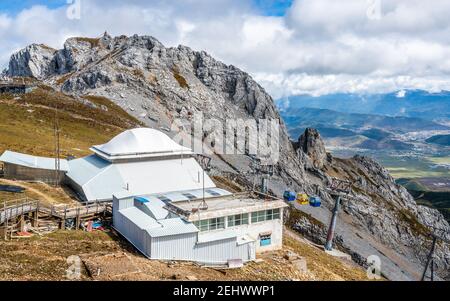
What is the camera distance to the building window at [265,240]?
41.3 metres

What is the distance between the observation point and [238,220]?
131ft

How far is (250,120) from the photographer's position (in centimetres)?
16225

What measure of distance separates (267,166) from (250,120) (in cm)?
4342

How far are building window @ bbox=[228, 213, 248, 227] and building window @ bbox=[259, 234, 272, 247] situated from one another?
2.47 meters

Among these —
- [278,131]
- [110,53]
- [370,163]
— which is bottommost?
[370,163]

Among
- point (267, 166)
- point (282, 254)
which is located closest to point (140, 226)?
point (282, 254)

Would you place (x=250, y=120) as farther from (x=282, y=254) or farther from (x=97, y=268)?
(x=97, y=268)

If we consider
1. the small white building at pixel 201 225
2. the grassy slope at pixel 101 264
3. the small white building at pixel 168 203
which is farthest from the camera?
the small white building at pixel 168 203

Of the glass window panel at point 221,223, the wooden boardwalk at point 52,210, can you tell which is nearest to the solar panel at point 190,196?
the glass window panel at point 221,223

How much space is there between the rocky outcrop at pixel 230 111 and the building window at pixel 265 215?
5787 centimetres

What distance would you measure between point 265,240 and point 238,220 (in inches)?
156

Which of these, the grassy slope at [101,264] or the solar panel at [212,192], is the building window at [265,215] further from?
the solar panel at [212,192]

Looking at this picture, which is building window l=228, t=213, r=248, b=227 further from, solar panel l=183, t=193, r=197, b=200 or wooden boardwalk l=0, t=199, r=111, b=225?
wooden boardwalk l=0, t=199, r=111, b=225
